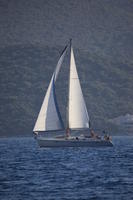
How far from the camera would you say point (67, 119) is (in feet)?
313

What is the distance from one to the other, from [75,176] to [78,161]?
1598cm

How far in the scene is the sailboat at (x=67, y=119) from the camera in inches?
3711

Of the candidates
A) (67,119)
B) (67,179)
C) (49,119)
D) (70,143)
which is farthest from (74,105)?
(67,179)

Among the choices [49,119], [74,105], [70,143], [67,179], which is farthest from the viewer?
[74,105]

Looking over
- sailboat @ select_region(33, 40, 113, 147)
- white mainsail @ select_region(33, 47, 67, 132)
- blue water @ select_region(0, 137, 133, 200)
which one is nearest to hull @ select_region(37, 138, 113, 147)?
sailboat @ select_region(33, 40, 113, 147)

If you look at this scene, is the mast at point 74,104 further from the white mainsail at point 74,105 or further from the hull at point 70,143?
the hull at point 70,143

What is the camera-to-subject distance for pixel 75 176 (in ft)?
182

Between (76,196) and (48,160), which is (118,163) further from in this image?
(76,196)

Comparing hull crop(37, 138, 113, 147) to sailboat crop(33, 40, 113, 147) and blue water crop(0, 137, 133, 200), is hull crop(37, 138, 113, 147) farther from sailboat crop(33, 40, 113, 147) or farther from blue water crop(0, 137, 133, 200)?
blue water crop(0, 137, 133, 200)

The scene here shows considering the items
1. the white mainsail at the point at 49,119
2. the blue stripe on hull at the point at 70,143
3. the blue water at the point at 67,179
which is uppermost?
the white mainsail at the point at 49,119

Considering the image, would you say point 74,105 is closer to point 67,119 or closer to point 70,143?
point 67,119

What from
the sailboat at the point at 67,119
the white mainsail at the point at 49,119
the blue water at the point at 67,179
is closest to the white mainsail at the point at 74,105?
the sailboat at the point at 67,119

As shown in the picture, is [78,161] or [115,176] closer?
[115,176]

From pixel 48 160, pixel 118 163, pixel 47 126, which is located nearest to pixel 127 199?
pixel 118 163
